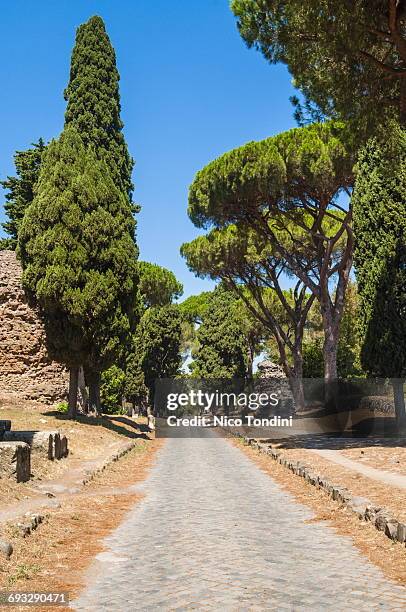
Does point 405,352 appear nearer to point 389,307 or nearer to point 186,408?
point 389,307

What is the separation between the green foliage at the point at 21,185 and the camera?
40.9 meters

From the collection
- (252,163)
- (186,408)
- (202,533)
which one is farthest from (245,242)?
(202,533)

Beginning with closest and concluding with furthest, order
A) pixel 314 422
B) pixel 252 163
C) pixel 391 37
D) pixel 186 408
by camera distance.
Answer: pixel 391 37 → pixel 252 163 → pixel 314 422 → pixel 186 408

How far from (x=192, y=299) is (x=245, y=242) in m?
28.6

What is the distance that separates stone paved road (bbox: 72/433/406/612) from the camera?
4.64 m

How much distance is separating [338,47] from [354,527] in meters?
11.4

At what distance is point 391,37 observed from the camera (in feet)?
46.1

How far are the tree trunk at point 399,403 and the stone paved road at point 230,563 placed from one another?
13526mm

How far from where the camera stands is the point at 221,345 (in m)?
47.4

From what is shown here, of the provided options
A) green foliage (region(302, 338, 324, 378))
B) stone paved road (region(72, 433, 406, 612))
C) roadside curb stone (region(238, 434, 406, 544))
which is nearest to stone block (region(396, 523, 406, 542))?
roadside curb stone (region(238, 434, 406, 544))

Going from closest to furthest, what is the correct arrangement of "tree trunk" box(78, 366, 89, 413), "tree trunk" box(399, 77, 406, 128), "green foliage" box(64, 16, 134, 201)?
"tree trunk" box(399, 77, 406, 128) → "tree trunk" box(78, 366, 89, 413) → "green foliage" box(64, 16, 134, 201)

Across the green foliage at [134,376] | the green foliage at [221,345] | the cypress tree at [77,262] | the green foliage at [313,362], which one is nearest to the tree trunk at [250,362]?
the green foliage at [221,345]

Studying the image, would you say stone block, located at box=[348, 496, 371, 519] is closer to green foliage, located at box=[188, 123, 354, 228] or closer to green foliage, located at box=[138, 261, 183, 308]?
green foliage, located at box=[188, 123, 354, 228]

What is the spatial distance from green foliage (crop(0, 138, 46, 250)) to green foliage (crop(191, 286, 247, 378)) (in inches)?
669
